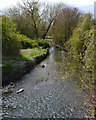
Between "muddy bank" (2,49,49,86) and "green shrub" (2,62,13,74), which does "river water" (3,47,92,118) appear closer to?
"muddy bank" (2,49,49,86)

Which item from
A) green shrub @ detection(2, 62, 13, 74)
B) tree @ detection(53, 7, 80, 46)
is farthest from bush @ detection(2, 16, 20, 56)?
tree @ detection(53, 7, 80, 46)

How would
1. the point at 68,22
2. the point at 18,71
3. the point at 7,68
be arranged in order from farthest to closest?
the point at 68,22, the point at 18,71, the point at 7,68

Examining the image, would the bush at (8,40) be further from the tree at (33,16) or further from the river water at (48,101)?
the tree at (33,16)

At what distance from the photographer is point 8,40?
10.7 m

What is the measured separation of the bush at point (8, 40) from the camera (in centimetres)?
1037

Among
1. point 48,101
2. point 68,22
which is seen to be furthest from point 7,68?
point 68,22

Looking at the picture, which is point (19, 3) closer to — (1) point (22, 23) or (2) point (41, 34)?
(1) point (22, 23)

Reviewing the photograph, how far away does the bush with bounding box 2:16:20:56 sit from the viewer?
10367 millimetres

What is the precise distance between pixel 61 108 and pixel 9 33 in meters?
8.11

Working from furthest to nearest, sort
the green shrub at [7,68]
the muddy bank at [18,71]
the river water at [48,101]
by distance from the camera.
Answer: the green shrub at [7,68] → the muddy bank at [18,71] → the river water at [48,101]

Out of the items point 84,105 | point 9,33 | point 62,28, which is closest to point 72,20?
point 62,28

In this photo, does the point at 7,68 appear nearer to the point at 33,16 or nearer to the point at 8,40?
the point at 8,40

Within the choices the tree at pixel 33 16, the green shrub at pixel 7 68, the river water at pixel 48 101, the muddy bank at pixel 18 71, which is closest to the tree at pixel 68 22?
the tree at pixel 33 16

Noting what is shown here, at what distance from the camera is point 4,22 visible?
10.3m
